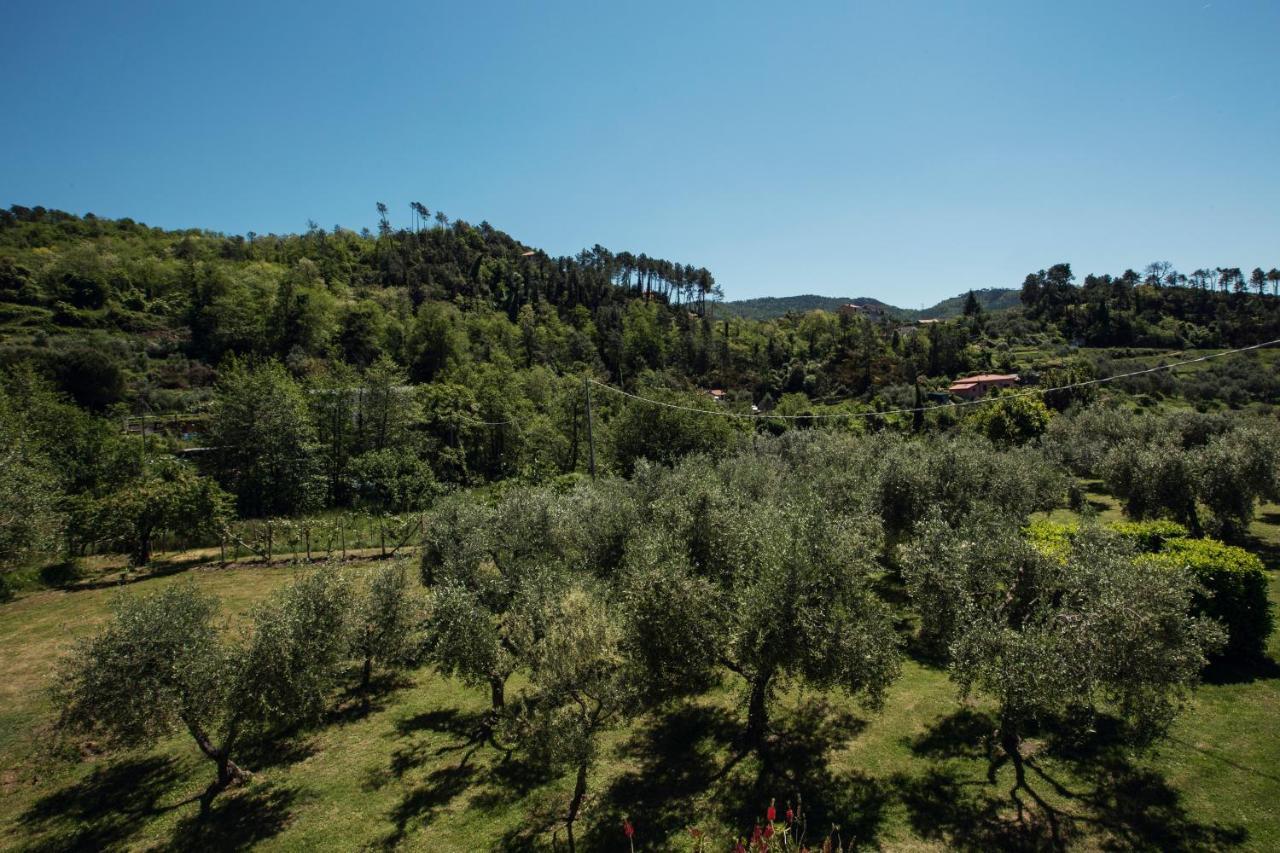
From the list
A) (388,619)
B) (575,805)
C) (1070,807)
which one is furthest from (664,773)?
(388,619)

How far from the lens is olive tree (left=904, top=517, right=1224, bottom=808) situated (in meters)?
11.7

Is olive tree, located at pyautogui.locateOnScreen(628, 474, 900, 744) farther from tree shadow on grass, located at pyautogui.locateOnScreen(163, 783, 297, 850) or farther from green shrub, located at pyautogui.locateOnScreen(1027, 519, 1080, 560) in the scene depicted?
green shrub, located at pyautogui.locateOnScreen(1027, 519, 1080, 560)

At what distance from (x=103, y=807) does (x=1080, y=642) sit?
24442mm

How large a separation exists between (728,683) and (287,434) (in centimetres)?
4389

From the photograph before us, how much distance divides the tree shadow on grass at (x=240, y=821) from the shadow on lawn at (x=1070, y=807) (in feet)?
51.4

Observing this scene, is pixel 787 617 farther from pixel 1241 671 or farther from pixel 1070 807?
pixel 1241 671

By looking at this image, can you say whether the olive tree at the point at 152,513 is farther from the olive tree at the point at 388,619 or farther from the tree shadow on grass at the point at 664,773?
the tree shadow on grass at the point at 664,773

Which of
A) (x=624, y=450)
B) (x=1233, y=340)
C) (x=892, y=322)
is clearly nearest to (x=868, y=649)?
(x=624, y=450)

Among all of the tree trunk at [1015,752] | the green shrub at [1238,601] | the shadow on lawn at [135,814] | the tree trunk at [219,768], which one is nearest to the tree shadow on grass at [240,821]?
the shadow on lawn at [135,814]

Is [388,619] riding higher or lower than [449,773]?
higher

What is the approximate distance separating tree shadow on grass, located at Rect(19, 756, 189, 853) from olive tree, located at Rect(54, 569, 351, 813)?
148cm

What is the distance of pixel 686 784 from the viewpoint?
14523 mm

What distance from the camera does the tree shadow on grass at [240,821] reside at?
42.0 ft

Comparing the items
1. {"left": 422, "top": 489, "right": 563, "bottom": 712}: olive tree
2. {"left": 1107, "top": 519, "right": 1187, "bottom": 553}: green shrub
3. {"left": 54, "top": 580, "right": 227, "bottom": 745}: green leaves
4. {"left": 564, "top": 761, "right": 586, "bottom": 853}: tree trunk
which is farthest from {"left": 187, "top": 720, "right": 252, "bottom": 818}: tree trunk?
{"left": 1107, "top": 519, "right": 1187, "bottom": 553}: green shrub
